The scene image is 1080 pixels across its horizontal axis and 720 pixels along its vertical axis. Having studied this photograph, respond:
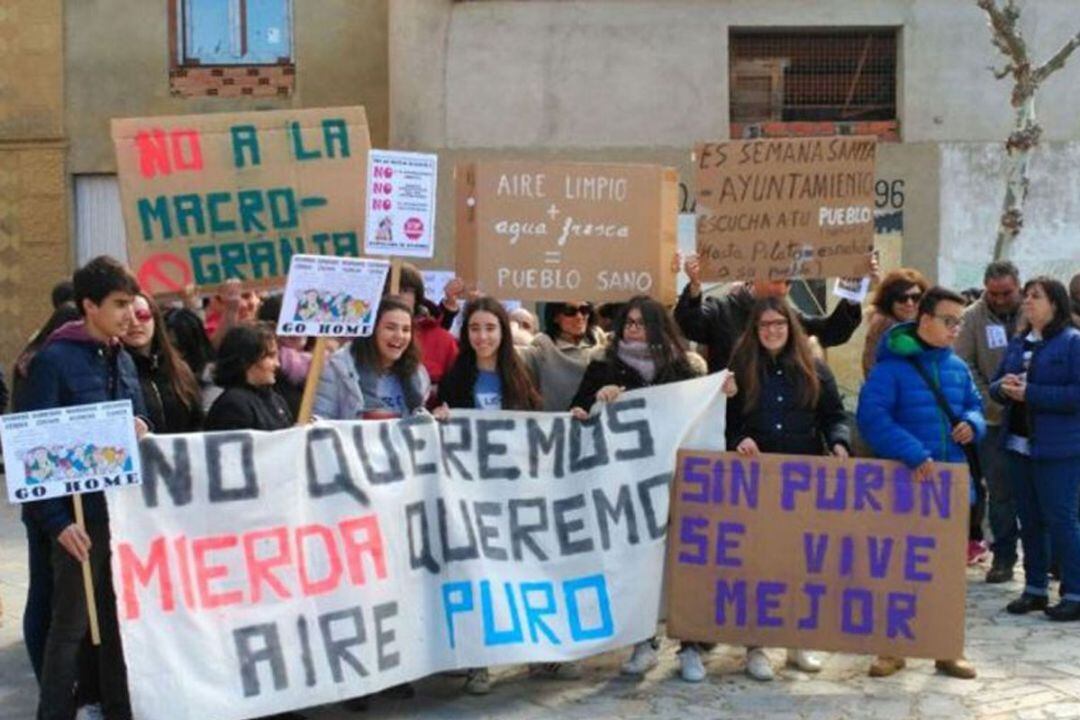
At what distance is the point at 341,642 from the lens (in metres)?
6.30

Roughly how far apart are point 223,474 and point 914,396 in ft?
10.8

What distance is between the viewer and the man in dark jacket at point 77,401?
5.75 metres

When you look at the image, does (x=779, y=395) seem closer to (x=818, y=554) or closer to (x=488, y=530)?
(x=818, y=554)

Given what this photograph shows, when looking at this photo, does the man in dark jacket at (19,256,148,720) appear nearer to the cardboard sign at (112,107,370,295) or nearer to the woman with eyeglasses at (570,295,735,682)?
the cardboard sign at (112,107,370,295)

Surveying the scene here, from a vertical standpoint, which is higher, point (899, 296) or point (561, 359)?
point (899, 296)

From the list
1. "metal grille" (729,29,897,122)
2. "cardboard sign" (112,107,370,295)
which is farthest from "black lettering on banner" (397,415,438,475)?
"metal grille" (729,29,897,122)

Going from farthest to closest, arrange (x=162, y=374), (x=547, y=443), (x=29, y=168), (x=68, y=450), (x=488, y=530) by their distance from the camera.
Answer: (x=29, y=168), (x=547, y=443), (x=488, y=530), (x=162, y=374), (x=68, y=450)

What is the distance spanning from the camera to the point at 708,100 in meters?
15.1

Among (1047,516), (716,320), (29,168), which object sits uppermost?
(29,168)

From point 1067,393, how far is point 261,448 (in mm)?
4231

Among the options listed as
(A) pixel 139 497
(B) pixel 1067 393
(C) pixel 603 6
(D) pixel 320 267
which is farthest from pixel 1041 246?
(A) pixel 139 497

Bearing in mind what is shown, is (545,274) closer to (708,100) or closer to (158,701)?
(158,701)

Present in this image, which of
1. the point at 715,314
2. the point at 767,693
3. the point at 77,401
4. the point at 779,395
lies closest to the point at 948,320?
the point at 779,395

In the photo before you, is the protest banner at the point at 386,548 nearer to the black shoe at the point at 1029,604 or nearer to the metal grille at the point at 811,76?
the black shoe at the point at 1029,604
